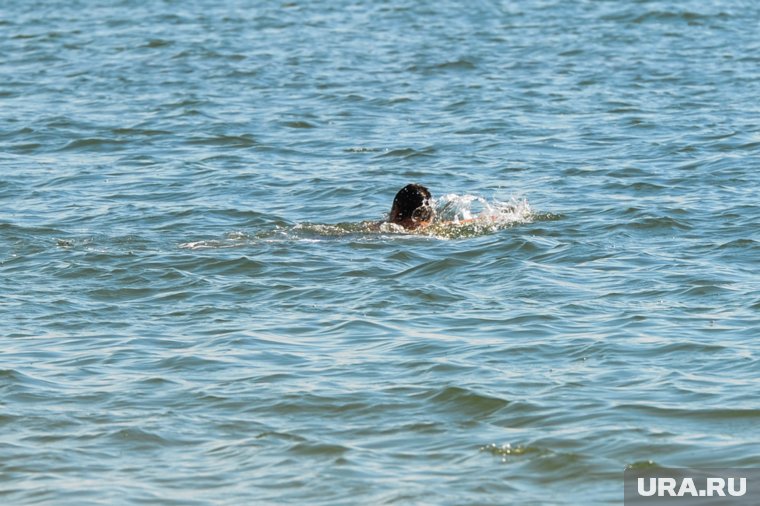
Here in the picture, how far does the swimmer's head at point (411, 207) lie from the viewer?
566 inches

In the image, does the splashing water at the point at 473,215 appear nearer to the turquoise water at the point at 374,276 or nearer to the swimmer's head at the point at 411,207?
the turquoise water at the point at 374,276

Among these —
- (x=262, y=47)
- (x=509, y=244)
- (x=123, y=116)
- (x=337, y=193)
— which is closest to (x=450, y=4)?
(x=262, y=47)

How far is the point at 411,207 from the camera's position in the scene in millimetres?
14375

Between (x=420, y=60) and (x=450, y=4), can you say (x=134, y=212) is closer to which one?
(x=420, y=60)

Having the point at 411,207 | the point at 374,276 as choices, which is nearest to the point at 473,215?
the point at 411,207

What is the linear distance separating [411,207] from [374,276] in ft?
5.73

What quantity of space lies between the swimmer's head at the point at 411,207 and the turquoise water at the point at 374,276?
0.17 metres

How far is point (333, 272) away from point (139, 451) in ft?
14.7

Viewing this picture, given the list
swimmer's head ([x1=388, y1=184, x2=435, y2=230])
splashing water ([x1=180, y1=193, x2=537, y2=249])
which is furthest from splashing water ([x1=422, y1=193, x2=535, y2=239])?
swimmer's head ([x1=388, y1=184, x2=435, y2=230])

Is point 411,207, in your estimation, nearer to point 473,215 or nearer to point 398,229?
point 398,229

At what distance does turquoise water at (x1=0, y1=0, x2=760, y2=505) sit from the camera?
8.55m

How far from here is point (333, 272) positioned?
12.9 metres

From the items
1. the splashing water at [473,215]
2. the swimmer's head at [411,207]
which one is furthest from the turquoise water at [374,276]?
the swimmer's head at [411,207]

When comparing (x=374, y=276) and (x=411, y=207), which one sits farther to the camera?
(x=411, y=207)
